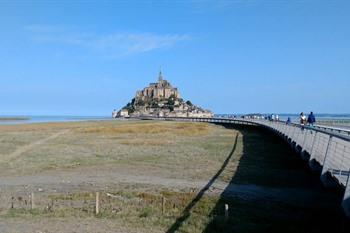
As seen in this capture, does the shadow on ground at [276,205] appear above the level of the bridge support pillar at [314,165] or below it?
below

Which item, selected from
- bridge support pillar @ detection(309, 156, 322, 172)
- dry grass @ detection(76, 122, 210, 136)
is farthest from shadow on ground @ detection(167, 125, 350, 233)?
dry grass @ detection(76, 122, 210, 136)

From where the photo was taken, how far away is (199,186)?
1978cm

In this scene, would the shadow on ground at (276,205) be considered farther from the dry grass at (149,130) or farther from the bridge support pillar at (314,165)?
the dry grass at (149,130)

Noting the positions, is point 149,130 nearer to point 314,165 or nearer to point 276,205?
point 314,165

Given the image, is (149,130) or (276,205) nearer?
(276,205)

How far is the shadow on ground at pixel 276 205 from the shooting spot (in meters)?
13.2

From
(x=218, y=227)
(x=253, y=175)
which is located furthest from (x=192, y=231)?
(x=253, y=175)

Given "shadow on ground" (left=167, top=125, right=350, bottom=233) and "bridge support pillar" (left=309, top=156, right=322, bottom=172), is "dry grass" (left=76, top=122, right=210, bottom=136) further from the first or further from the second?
"bridge support pillar" (left=309, top=156, right=322, bottom=172)

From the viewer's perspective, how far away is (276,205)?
1620cm

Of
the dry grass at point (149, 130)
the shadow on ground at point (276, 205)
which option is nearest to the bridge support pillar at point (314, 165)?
the shadow on ground at point (276, 205)

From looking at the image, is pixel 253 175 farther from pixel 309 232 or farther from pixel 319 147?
pixel 309 232

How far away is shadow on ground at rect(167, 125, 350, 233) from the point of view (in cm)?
1322

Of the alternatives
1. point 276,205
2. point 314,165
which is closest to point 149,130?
point 314,165

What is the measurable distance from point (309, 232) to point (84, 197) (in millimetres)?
8228
